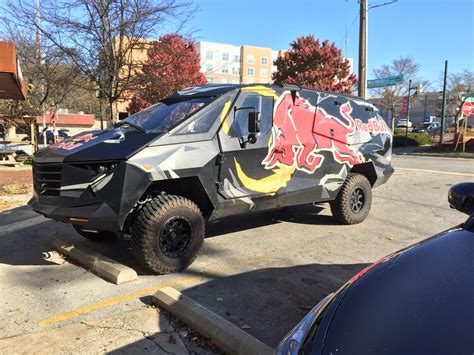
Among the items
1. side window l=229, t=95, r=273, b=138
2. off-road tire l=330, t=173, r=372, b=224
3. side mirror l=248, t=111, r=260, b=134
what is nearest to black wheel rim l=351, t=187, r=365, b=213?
off-road tire l=330, t=173, r=372, b=224

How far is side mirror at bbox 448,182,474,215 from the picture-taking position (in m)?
2.91

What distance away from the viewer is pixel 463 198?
9.70ft

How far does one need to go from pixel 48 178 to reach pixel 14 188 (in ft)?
25.8

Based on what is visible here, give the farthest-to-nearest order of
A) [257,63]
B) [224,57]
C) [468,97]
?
[257,63] < [224,57] < [468,97]

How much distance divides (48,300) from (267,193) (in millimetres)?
2765

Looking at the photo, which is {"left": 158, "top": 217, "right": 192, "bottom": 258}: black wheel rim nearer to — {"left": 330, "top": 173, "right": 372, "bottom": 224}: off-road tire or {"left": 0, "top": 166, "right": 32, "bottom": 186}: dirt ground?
{"left": 330, "top": 173, "right": 372, "bottom": 224}: off-road tire

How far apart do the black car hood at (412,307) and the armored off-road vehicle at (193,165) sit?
2753 mm

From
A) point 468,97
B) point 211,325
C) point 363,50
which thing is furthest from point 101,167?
point 468,97

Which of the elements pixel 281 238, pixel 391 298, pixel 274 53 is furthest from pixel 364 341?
pixel 274 53

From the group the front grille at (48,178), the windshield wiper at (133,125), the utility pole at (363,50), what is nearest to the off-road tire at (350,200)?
the windshield wiper at (133,125)

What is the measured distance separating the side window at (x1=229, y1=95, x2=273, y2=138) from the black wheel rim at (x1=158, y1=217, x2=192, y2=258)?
1219 millimetres

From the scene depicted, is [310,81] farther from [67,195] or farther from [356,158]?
[67,195]

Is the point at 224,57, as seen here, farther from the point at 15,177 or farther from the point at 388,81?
the point at 15,177

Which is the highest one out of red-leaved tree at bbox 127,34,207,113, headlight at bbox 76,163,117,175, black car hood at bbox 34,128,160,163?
red-leaved tree at bbox 127,34,207,113
